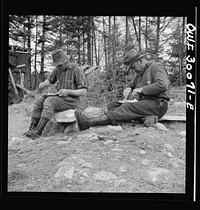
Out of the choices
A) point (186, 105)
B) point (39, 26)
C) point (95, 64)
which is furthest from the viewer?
point (95, 64)

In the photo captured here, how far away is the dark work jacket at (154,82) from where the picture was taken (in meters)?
2.81

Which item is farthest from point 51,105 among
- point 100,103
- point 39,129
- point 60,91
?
point 100,103

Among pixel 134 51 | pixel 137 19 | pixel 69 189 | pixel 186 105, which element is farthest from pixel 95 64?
pixel 69 189

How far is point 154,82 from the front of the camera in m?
2.85

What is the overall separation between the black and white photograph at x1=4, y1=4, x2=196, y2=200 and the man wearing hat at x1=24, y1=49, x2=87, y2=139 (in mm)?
10

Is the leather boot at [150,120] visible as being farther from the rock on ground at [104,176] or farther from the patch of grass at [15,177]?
the patch of grass at [15,177]

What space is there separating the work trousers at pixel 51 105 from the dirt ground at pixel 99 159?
129 mm

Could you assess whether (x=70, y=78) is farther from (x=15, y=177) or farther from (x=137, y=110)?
(x=15, y=177)

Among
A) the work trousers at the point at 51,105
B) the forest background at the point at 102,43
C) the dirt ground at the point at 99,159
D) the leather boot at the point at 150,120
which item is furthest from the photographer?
the work trousers at the point at 51,105

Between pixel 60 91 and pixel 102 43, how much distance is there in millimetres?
644

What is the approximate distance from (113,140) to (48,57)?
1.05 metres

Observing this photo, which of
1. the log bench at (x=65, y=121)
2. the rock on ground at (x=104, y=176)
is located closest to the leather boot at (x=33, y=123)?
the log bench at (x=65, y=121)
